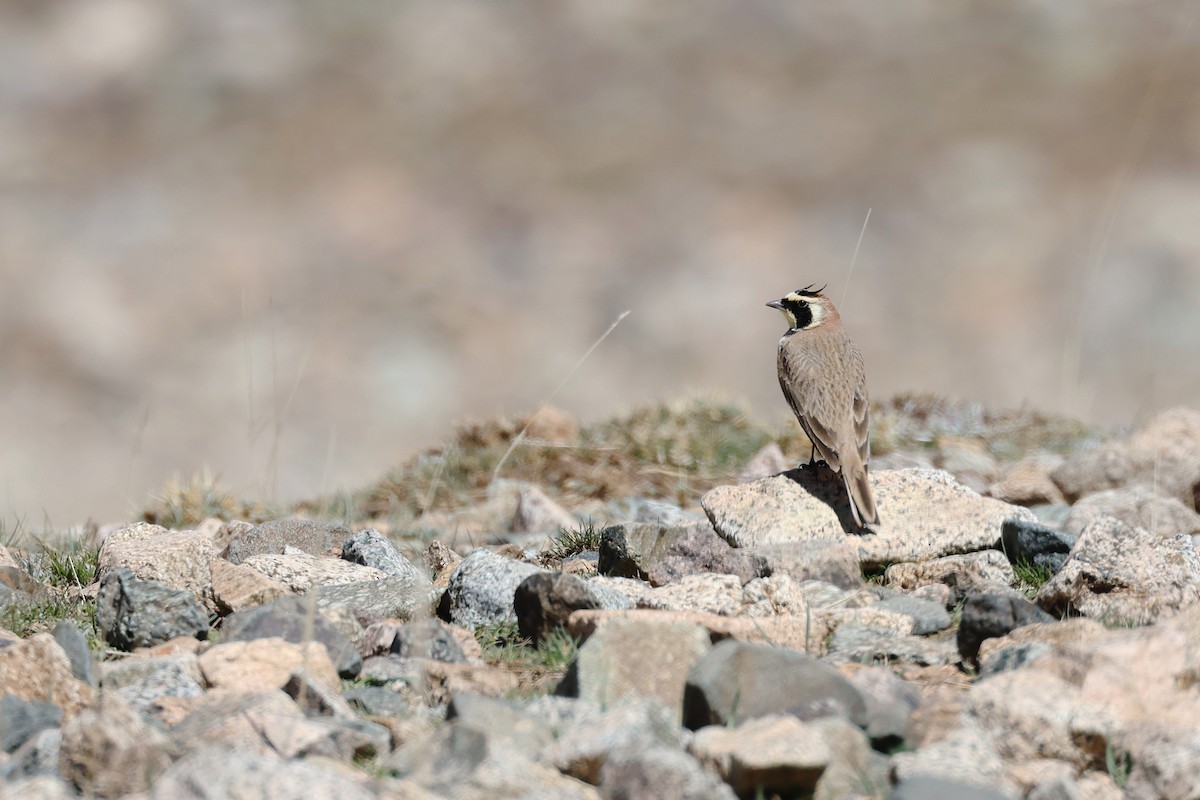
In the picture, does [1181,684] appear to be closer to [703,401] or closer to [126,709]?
[126,709]

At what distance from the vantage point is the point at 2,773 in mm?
3135

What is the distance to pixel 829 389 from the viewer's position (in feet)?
18.9

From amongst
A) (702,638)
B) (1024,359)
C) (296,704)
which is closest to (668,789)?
(702,638)

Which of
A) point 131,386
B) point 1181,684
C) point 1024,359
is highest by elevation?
point 1024,359

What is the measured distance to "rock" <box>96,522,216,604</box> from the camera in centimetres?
→ 477

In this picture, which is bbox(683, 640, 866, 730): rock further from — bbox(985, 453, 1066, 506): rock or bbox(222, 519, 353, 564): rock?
bbox(985, 453, 1066, 506): rock

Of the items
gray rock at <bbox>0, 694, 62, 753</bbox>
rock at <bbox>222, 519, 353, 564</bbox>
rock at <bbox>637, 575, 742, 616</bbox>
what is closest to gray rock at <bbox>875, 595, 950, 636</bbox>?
rock at <bbox>637, 575, 742, 616</bbox>

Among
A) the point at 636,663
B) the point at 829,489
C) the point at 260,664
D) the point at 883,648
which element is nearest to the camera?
the point at 636,663

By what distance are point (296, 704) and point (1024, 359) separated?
60.0 feet

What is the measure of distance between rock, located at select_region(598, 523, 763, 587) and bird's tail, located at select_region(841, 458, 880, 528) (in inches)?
18.8

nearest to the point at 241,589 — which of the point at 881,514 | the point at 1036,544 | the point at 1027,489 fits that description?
the point at 881,514

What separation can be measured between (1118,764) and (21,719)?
275 centimetres

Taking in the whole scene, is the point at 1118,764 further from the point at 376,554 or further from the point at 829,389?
the point at 376,554

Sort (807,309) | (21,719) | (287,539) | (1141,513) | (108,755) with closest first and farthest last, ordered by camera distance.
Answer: (108,755), (21,719), (287,539), (807,309), (1141,513)
